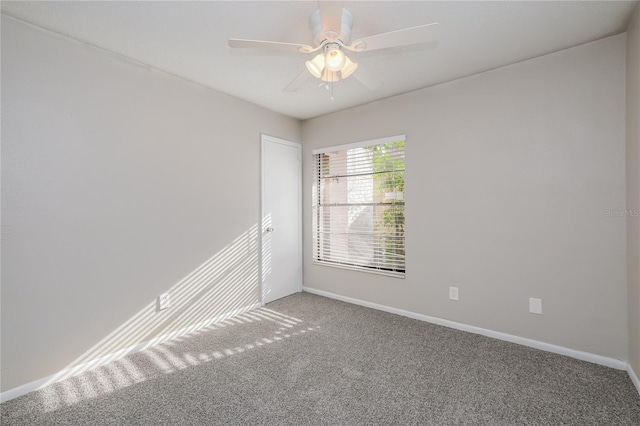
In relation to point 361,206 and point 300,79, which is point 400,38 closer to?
point 300,79

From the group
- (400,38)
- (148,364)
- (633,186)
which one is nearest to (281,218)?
(148,364)

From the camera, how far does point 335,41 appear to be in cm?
170

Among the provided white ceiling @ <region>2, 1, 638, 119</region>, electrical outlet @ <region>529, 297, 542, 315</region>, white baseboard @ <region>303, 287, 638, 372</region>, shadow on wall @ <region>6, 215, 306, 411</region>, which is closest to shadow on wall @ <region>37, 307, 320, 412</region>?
shadow on wall @ <region>6, 215, 306, 411</region>

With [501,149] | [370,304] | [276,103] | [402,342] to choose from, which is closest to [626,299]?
[501,149]

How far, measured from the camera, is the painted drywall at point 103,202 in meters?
1.92

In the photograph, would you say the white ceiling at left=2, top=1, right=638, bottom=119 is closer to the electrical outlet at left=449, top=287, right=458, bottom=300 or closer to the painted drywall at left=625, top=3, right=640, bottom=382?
the painted drywall at left=625, top=3, right=640, bottom=382

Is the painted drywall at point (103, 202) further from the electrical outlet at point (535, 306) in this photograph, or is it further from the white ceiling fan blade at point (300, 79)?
the electrical outlet at point (535, 306)

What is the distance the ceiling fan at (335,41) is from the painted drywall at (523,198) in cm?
131

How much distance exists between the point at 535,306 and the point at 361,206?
1.90 meters

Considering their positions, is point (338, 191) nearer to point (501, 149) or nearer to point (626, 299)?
point (501, 149)

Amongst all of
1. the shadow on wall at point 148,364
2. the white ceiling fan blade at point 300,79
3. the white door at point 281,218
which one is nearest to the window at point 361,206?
the white door at point 281,218

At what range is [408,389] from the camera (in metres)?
1.92

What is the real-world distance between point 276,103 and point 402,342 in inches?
111

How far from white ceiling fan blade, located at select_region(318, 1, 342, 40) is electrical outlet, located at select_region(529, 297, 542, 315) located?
2525mm
